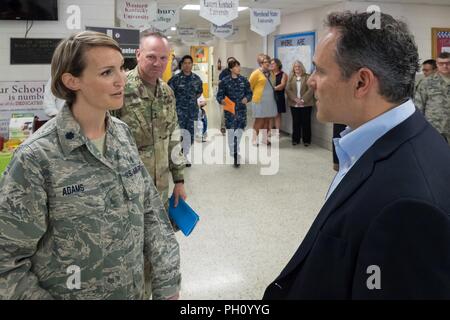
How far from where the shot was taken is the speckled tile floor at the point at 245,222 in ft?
9.53

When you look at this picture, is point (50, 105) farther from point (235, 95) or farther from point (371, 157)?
point (371, 157)

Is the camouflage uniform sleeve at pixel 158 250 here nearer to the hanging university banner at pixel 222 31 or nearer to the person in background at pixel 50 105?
the person in background at pixel 50 105

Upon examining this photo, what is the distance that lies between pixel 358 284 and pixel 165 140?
5.72ft

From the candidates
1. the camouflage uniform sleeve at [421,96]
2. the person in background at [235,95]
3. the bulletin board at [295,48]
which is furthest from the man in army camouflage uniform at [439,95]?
the bulletin board at [295,48]

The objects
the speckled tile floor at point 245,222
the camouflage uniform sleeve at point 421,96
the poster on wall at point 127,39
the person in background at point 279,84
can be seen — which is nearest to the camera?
the speckled tile floor at point 245,222

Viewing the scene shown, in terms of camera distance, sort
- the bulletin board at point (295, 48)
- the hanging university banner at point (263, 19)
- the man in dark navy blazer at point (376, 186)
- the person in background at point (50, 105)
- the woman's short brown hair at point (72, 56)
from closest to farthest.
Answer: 1. the man in dark navy blazer at point (376, 186)
2. the woman's short brown hair at point (72, 56)
3. the person in background at point (50, 105)
4. the hanging university banner at point (263, 19)
5. the bulletin board at point (295, 48)

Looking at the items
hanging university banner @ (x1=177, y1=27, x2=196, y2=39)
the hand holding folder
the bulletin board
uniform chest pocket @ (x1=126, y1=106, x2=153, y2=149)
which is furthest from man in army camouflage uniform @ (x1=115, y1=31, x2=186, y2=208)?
hanging university banner @ (x1=177, y1=27, x2=196, y2=39)

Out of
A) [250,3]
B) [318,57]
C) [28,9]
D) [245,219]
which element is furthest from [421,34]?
[318,57]

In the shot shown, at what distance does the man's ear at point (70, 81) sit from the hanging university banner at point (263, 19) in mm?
5958

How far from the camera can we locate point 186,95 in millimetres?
6254

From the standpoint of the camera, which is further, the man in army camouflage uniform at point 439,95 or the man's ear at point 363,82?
the man in army camouflage uniform at point 439,95

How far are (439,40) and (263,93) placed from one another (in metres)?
3.53

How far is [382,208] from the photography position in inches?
30.8

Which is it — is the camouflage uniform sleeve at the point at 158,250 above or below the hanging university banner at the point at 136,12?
below
